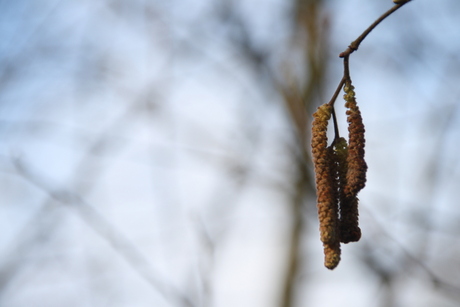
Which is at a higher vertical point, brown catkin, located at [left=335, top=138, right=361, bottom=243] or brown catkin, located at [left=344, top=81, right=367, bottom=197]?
brown catkin, located at [left=344, top=81, right=367, bottom=197]

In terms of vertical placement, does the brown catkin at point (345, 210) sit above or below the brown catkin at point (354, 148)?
below

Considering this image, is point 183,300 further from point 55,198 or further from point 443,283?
point 443,283
